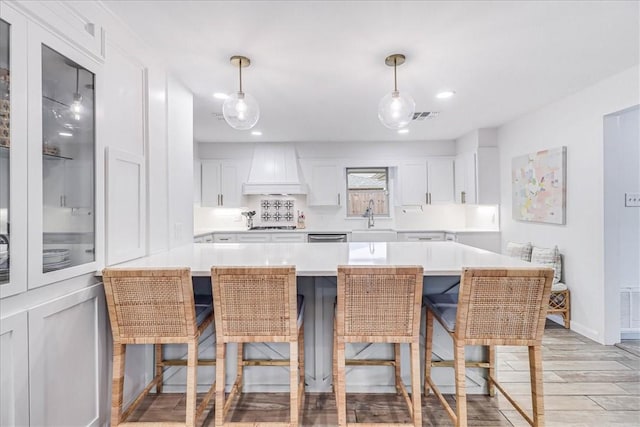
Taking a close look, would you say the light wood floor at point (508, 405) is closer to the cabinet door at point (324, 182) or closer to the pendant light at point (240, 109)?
the pendant light at point (240, 109)

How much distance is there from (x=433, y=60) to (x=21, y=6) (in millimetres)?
2340

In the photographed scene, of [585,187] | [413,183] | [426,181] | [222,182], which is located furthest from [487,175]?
[222,182]

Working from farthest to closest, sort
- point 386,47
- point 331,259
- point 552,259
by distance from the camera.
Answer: point 552,259 → point 386,47 → point 331,259

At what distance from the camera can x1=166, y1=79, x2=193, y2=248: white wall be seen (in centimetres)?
255

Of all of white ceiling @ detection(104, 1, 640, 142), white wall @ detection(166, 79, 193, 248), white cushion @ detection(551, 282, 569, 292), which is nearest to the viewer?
white ceiling @ detection(104, 1, 640, 142)

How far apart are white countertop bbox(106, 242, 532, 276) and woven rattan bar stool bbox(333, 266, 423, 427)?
16 centimetres

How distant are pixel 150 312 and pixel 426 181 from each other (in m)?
4.63

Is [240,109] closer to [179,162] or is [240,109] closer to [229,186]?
[179,162]

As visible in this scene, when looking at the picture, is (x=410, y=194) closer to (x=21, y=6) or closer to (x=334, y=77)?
(x=334, y=77)

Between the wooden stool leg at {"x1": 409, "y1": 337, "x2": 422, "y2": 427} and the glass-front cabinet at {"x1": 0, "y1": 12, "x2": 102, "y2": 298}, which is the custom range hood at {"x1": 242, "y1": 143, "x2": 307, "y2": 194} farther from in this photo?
the wooden stool leg at {"x1": 409, "y1": 337, "x2": 422, "y2": 427}

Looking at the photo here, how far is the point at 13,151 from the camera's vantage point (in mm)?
1233

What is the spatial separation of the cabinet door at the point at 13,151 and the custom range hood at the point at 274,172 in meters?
3.95

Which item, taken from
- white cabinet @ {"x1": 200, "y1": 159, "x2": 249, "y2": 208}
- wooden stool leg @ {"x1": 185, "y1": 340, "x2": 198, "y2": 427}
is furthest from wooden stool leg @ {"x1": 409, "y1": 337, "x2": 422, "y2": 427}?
white cabinet @ {"x1": 200, "y1": 159, "x2": 249, "y2": 208}

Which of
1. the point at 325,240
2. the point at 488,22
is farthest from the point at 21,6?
the point at 325,240
